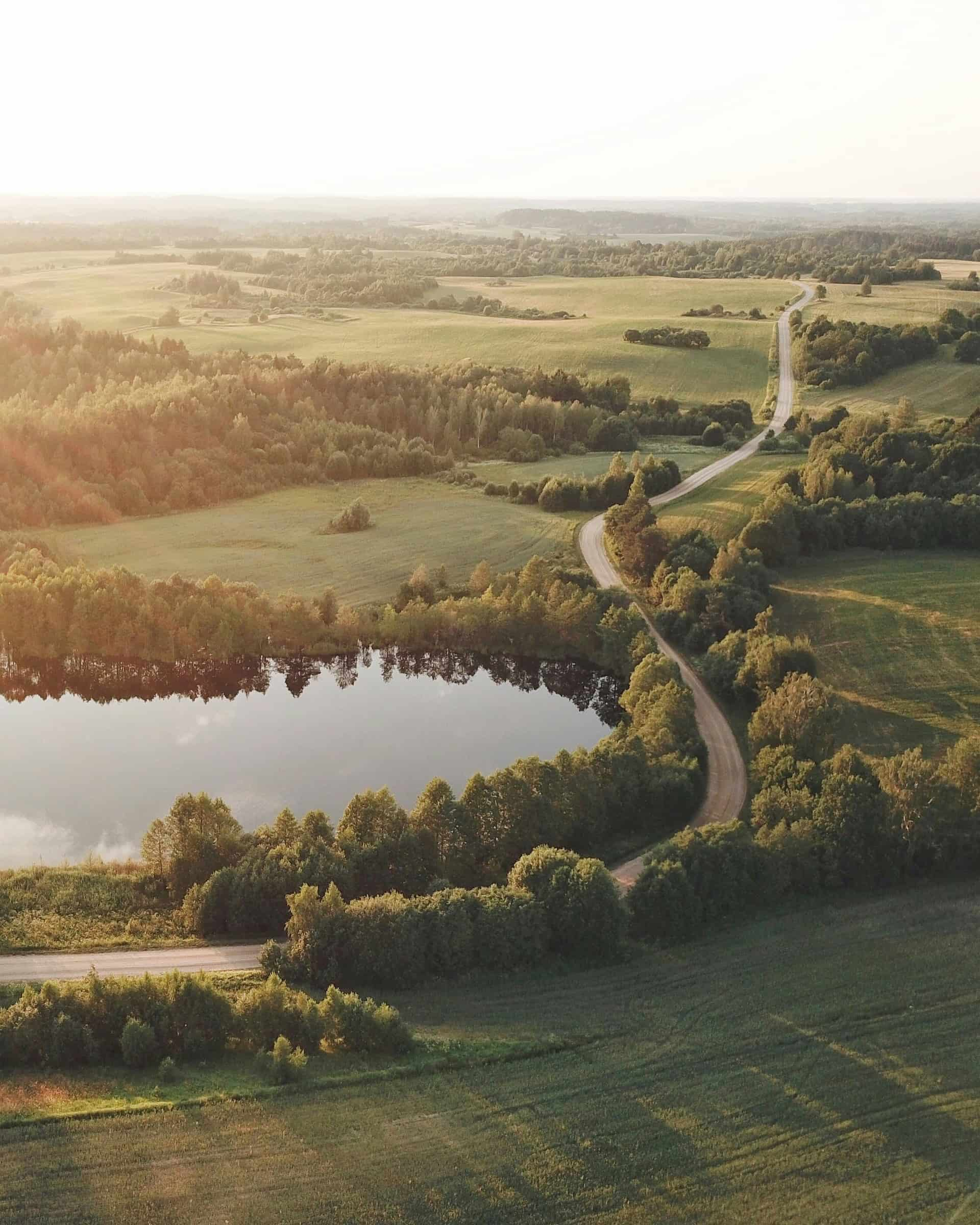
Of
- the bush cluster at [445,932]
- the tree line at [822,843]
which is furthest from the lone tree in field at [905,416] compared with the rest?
the bush cluster at [445,932]

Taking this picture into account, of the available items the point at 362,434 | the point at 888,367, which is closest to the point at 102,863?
the point at 362,434

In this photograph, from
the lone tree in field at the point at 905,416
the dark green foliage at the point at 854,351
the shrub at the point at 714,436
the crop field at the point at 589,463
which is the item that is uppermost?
the dark green foliage at the point at 854,351

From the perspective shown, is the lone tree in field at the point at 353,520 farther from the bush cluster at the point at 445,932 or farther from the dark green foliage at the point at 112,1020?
the dark green foliage at the point at 112,1020

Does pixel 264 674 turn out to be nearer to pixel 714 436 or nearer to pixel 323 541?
pixel 323 541

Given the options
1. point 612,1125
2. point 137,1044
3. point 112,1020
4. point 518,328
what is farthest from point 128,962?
point 518,328

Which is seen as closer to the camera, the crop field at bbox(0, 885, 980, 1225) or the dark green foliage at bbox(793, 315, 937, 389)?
the crop field at bbox(0, 885, 980, 1225)

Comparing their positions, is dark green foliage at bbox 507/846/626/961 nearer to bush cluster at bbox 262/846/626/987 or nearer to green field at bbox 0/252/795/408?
bush cluster at bbox 262/846/626/987

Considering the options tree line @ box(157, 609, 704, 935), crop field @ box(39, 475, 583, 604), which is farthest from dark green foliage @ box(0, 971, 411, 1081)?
crop field @ box(39, 475, 583, 604)
